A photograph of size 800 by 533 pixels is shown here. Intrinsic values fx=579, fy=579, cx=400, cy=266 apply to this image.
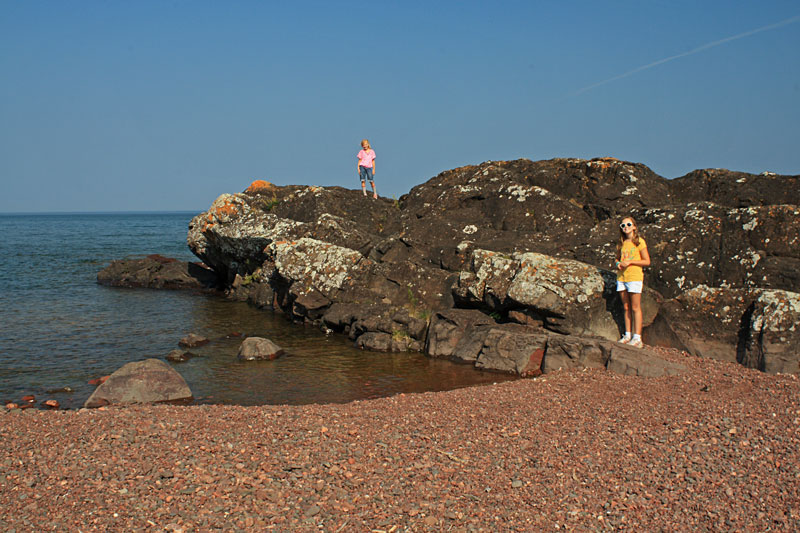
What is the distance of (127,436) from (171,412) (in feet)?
5.92

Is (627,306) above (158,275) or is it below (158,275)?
above

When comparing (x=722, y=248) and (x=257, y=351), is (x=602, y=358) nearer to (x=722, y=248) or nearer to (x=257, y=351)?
(x=722, y=248)

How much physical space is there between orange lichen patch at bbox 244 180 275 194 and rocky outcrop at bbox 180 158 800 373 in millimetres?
911

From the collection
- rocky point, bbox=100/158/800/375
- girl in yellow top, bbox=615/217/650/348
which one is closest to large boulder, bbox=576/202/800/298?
rocky point, bbox=100/158/800/375

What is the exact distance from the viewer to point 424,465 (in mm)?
7117

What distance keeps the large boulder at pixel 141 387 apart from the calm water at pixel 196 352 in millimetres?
460

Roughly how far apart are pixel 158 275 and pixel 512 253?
18.8 m

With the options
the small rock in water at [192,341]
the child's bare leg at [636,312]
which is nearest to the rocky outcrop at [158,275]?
the small rock in water at [192,341]

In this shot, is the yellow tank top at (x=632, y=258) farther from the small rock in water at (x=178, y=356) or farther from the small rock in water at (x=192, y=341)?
the small rock in water at (x=192, y=341)

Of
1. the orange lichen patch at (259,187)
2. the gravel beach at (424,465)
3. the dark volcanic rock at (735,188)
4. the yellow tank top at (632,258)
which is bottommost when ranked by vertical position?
the gravel beach at (424,465)

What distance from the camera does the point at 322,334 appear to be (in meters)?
17.0

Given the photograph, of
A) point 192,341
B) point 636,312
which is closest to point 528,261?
point 636,312

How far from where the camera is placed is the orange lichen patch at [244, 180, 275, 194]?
2678 centimetres

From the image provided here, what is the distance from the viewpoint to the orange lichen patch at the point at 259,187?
87.9ft
